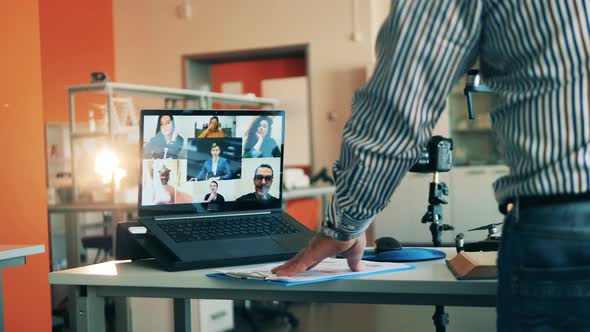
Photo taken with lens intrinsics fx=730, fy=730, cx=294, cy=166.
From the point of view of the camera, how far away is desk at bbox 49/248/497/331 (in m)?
1.22

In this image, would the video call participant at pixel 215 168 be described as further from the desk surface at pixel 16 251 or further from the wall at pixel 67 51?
the wall at pixel 67 51

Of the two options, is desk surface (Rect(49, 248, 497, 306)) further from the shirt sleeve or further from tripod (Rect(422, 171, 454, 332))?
tripod (Rect(422, 171, 454, 332))

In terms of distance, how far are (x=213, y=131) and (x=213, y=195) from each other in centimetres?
15

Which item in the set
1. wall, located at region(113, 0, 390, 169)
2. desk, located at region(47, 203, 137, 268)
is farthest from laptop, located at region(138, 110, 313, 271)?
wall, located at region(113, 0, 390, 169)

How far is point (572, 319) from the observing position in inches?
34.4

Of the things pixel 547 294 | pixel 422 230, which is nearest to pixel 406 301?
pixel 547 294

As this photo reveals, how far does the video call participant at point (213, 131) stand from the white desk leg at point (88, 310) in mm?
431

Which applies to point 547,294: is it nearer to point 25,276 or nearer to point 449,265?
point 449,265

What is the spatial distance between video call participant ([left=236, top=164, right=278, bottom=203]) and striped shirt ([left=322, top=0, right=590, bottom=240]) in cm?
66

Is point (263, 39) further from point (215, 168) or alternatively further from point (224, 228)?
point (224, 228)

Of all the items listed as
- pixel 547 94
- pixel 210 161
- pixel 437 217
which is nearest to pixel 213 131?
pixel 210 161

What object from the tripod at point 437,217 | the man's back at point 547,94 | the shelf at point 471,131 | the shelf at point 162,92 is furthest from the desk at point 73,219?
the shelf at point 471,131

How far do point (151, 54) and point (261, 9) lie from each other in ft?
4.73

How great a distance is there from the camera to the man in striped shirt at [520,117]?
876mm
